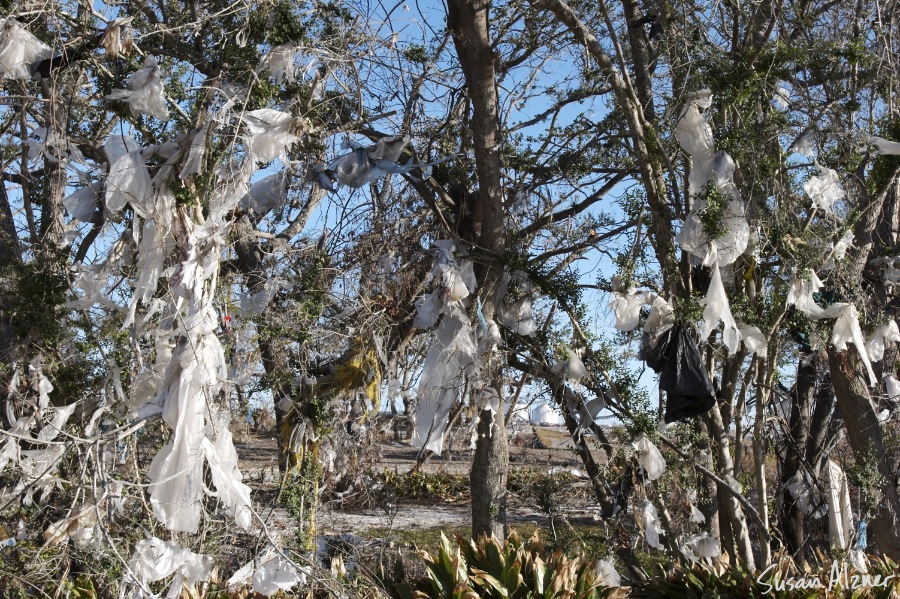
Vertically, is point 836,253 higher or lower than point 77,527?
higher

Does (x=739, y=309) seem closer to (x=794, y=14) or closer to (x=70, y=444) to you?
(x=794, y=14)

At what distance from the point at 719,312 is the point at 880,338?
184 cm

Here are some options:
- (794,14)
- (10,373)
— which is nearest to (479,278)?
(794,14)

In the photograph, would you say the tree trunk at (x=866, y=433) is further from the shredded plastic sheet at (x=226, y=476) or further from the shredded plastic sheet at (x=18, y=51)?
the shredded plastic sheet at (x=18, y=51)

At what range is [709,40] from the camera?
21.0 ft

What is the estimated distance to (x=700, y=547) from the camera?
6293 mm

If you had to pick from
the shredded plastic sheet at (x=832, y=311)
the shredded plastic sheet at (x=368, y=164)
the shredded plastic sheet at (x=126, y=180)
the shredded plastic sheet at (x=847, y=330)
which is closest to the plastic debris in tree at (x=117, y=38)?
the shredded plastic sheet at (x=126, y=180)

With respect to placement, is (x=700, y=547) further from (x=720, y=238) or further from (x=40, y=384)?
(x=40, y=384)

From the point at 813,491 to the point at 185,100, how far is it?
6.97 m

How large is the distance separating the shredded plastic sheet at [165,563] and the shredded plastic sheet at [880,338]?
5251 mm

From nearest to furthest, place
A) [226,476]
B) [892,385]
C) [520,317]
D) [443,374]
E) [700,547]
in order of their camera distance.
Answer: [226,476]
[443,374]
[700,547]
[520,317]
[892,385]

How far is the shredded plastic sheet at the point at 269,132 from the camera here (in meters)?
5.23

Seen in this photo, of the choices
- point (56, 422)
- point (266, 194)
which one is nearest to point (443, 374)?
point (266, 194)
